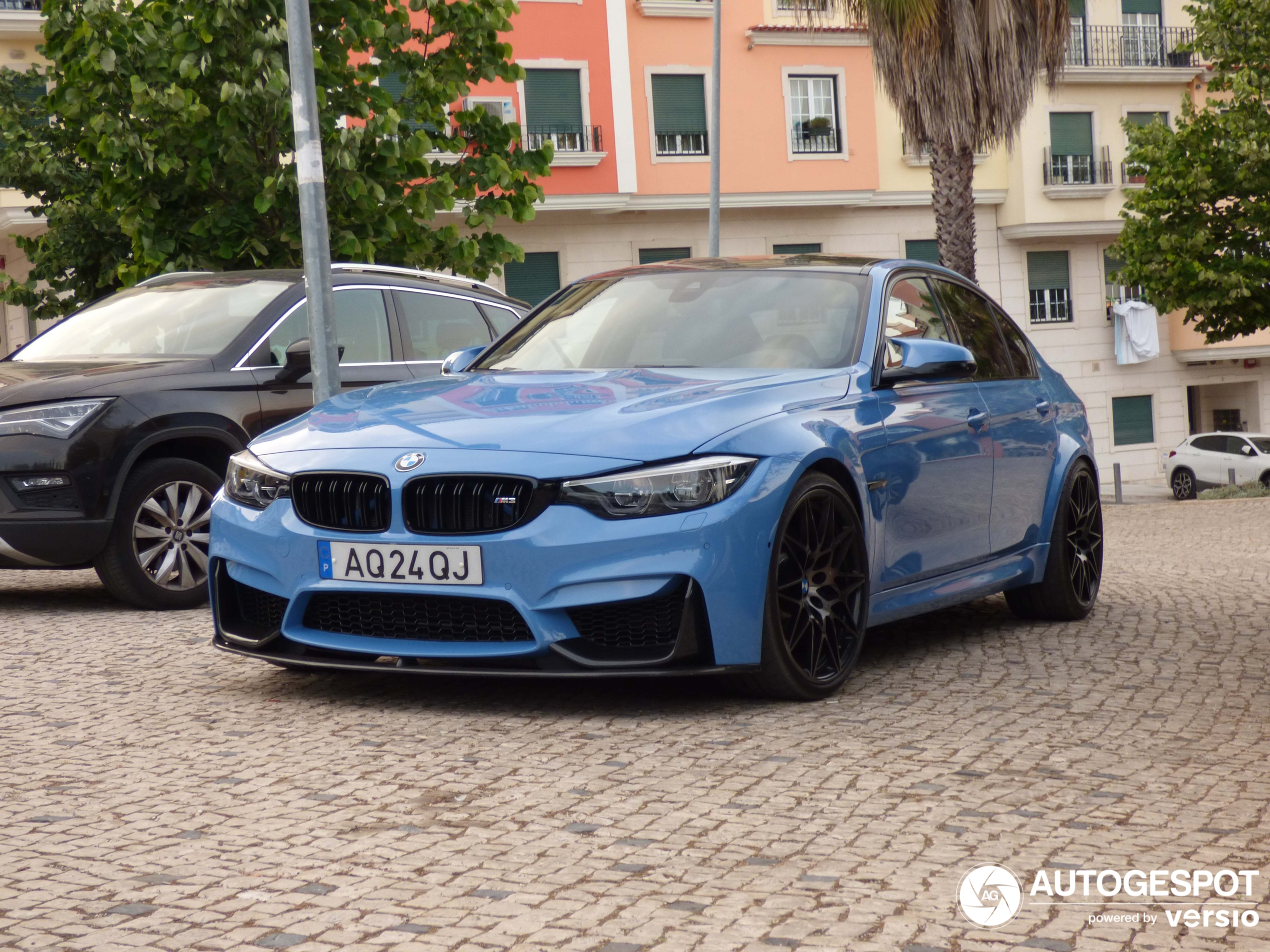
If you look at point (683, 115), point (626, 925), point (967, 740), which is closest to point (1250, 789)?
point (967, 740)

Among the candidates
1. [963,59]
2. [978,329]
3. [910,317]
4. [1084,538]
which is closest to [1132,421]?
[963,59]

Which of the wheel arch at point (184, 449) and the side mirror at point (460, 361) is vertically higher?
the side mirror at point (460, 361)

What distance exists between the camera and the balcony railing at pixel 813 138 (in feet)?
114

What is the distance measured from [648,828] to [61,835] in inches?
54.8

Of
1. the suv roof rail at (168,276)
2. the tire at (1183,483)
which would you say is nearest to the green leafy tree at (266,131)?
the suv roof rail at (168,276)

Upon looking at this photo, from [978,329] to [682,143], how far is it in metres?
27.0

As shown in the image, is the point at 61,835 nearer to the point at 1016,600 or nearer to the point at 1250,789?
the point at 1250,789

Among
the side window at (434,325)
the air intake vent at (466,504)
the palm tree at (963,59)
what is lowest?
the air intake vent at (466,504)

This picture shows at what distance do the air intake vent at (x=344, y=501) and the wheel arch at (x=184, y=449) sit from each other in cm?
293

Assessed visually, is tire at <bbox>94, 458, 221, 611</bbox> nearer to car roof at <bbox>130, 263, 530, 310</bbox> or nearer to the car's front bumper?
car roof at <bbox>130, 263, 530, 310</bbox>

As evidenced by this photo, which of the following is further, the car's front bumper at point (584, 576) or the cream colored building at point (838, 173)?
the cream colored building at point (838, 173)

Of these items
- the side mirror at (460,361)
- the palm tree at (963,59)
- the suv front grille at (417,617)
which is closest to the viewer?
the suv front grille at (417,617)

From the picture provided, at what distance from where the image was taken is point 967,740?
194 inches

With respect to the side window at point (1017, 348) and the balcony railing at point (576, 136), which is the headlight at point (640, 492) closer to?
the side window at point (1017, 348)
